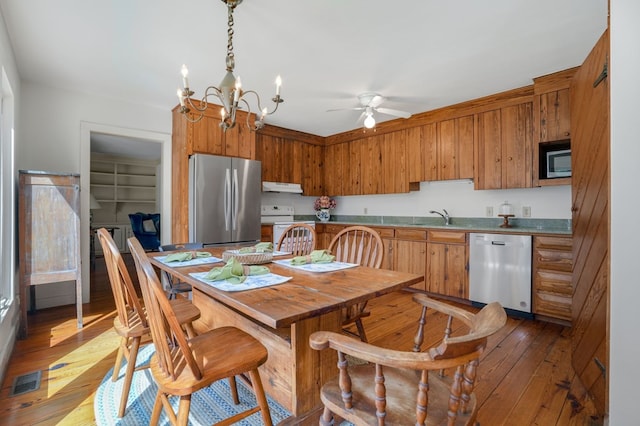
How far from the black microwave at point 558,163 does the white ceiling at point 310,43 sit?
80 cm

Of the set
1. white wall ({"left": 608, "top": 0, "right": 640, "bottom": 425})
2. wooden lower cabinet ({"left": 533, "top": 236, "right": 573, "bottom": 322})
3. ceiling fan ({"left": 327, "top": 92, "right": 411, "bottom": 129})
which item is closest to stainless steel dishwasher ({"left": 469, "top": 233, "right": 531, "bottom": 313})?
wooden lower cabinet ({"left": 533, "top": 236, "right": 573, "bottom": 322})

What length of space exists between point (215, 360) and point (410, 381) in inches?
29.5

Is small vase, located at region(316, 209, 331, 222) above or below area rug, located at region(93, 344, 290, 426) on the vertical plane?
above

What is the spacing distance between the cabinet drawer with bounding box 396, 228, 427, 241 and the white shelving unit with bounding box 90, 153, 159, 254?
632 centimetres

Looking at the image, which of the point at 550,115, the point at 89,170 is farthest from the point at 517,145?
the point at 89,170

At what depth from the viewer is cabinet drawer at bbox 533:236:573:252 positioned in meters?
2.65

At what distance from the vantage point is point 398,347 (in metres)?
2.25

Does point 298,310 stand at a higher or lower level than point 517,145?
lower

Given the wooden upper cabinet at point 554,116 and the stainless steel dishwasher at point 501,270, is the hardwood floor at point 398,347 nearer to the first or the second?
the stainless steel dishwasher at point 501,270

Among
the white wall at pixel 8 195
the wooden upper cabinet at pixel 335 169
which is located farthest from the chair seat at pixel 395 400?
the wooden upper cabinet at pixel 335 169

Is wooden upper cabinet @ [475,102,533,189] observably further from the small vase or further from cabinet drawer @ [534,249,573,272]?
the small vase

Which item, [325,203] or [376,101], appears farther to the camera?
[325,203]

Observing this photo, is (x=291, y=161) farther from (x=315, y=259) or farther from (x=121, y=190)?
(x=121, y=190)

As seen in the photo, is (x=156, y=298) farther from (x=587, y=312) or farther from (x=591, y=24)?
(x=591, y=24)
